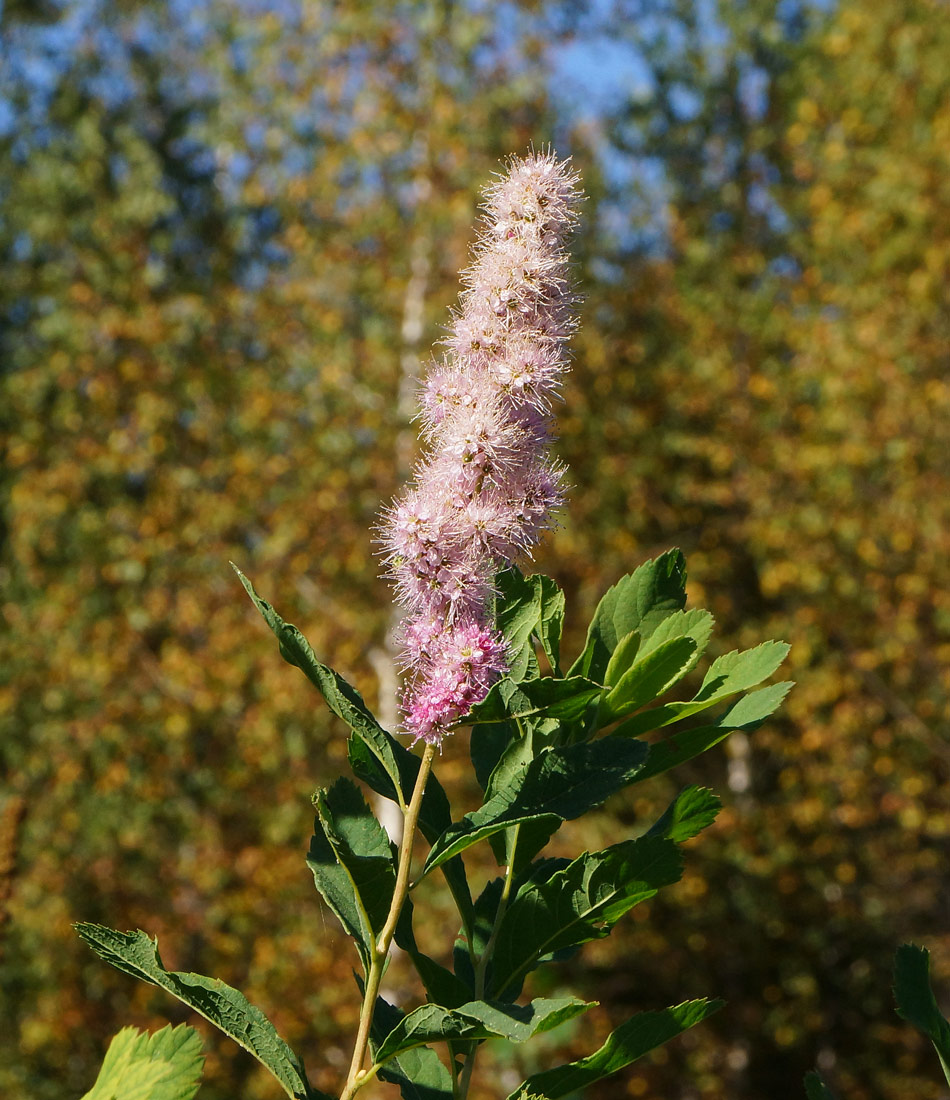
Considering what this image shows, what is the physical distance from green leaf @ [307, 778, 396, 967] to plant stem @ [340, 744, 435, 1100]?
3cm

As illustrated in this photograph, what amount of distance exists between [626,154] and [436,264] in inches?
162

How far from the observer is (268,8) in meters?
12.3

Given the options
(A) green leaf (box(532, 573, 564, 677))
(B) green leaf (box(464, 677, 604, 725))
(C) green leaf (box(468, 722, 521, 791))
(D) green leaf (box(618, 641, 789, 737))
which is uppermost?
(A) green leaf (box(532, 573, 564, 677))

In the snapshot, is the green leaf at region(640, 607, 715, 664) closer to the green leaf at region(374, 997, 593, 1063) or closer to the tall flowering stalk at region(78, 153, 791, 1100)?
the tall flowering stalk at region(78, 153, 791, 1100)

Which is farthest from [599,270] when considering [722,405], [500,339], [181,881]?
[500,339]

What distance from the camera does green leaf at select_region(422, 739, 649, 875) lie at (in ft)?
3.95

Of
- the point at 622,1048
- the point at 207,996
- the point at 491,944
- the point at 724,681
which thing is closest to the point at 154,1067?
the point at 207,996

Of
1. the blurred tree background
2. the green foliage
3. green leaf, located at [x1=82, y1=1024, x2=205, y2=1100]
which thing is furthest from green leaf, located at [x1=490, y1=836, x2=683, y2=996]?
the blurred tree background

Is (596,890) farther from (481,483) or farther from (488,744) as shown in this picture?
(481,483)

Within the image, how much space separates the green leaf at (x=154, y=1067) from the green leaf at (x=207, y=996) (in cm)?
4

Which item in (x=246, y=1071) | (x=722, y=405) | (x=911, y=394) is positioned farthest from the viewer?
(x=722, y=405)

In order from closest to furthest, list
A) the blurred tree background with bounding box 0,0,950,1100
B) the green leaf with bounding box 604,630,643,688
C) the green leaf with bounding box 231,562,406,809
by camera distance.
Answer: the green leaf with bounding box 231,562,406,809, the green leaf with bounding box 604,630,643,688, the blurred tree background with bounding box 0,0,950,1100

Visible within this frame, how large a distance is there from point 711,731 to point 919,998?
1.47ft

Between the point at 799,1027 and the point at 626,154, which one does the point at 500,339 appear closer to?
the point at 799,1027
